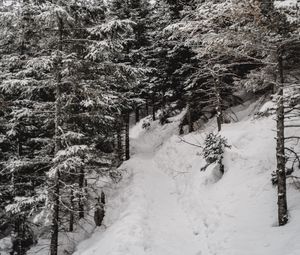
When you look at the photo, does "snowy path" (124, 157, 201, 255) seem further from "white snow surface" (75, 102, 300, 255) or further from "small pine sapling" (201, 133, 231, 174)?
"small pine sapling" (201, 133, 231, 174)

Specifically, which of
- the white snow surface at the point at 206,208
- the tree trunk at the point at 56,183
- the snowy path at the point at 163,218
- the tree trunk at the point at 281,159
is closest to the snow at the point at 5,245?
the white snow surface at the point at 206,208

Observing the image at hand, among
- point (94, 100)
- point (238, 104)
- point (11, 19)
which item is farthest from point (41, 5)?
point (238, 104)

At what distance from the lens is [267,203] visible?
44.8 feet

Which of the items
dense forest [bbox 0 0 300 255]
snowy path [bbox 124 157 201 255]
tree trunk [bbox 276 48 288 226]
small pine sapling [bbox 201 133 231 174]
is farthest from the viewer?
small pine sapling [bbox 201 133 231 174]

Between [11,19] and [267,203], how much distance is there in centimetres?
1236

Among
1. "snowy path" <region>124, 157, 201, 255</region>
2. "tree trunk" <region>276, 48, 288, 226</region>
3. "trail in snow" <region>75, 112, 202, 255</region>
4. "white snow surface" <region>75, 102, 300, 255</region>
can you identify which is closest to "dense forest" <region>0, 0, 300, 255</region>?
"tree trunk" <region>276, 48, 288, 226</region>

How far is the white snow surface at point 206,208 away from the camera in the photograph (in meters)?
12.3

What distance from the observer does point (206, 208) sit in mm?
15977

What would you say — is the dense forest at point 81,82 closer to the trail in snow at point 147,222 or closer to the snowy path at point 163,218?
the trail in snow at point 147,222

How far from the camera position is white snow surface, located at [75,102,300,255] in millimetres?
12312

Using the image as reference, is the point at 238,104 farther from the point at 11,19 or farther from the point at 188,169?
the point at 11,19

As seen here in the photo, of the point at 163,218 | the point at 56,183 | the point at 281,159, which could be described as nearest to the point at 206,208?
the point at 163,218

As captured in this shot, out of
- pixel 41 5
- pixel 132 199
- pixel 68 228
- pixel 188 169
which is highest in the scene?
pixel 41 5

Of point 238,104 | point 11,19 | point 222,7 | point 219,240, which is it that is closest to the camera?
point 222,7
